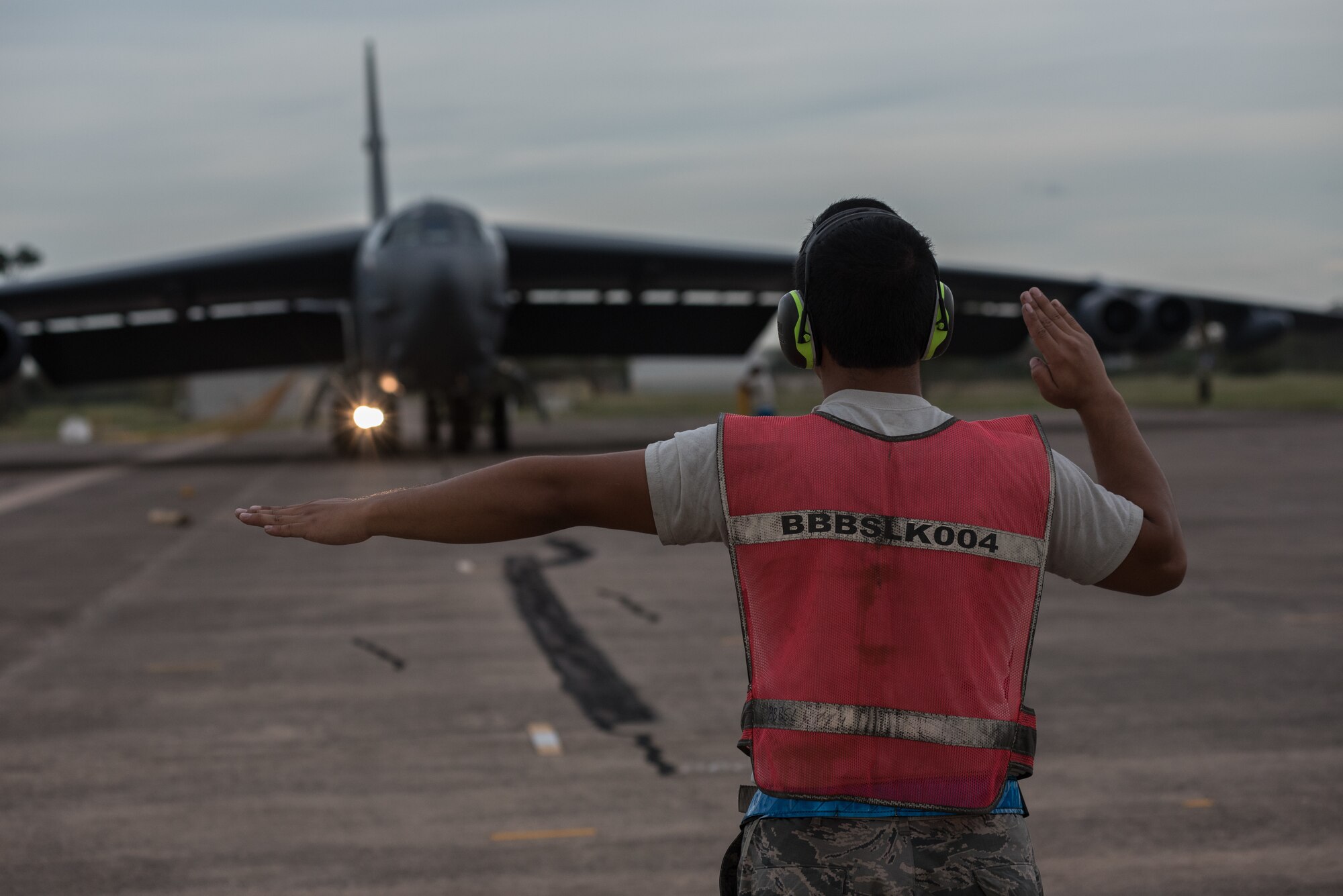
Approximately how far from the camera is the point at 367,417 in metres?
2.50

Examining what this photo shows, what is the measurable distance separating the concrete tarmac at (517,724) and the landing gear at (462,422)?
1281cm

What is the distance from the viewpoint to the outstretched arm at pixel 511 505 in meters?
2.04

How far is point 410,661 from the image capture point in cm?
793

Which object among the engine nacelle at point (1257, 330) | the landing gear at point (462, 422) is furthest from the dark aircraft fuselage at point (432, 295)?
the engine nacelle at point (1257, 330)

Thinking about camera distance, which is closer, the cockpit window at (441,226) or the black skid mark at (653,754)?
the black skid mark at (653,754)

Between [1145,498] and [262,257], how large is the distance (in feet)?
85.1

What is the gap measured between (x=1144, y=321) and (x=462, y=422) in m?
13.8

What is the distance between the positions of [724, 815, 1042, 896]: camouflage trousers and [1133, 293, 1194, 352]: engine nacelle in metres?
26.9

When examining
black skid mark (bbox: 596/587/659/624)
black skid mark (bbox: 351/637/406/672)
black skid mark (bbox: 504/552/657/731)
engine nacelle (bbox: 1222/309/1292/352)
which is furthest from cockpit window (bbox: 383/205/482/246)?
engine nacelle (bbox: 1222/309/1292/352)

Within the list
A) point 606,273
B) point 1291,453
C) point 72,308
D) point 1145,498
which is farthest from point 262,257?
point 1145,498

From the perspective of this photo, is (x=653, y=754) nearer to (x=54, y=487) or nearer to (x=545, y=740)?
(x=545, y=740)

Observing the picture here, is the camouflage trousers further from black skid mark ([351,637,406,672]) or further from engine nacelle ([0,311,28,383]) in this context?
engine nacelle ([0,311,28,383])

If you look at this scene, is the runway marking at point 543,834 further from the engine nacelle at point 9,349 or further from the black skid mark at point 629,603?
the engine nacelle at point 9,349

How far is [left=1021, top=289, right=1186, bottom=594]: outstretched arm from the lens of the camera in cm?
212
